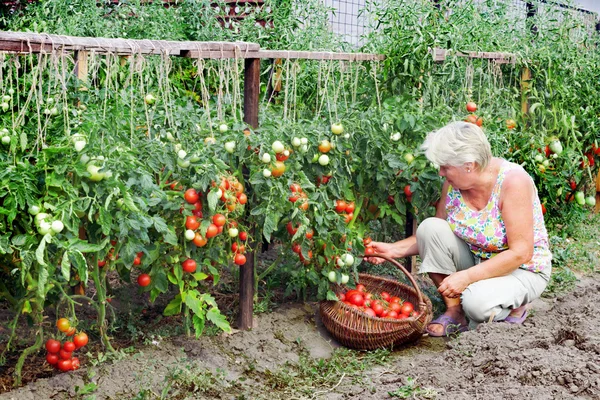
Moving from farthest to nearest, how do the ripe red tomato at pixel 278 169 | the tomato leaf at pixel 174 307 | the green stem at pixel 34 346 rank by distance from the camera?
1. the tomato leaf at pixel 174 307
2. the ripe red tomato at pixel 278 169
3. the green stem at pixel 34 346

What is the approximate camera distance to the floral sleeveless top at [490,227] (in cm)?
363

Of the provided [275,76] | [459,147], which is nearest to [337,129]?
[459,147]

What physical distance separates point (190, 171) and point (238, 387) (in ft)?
3.05

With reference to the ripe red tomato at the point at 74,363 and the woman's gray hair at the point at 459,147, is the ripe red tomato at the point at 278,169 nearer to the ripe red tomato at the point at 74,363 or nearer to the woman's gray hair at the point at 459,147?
the woman's gray hair at the point at 459,147

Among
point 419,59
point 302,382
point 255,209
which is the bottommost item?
point 302,382

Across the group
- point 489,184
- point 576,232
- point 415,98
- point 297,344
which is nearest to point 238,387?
point 297,344

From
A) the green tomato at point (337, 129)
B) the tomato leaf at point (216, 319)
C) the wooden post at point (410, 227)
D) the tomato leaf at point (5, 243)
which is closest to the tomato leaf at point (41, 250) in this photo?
the tomato leaf at point (5, 243)

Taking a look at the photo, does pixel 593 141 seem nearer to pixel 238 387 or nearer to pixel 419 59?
pixel 419 59

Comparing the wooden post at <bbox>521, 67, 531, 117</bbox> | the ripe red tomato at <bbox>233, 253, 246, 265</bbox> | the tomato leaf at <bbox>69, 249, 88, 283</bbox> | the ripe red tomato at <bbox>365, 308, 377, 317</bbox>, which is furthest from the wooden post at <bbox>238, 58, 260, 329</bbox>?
the wooden post at <bbox>521, 67, 531, 117</bbox>

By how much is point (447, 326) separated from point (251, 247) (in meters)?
1.04

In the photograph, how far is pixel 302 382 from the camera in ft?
10.8

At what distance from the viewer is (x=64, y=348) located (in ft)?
9.75

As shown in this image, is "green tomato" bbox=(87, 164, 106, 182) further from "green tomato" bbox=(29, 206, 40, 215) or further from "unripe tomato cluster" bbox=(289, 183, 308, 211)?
"unripe tomato cluster" bbox=(289, 183, 308, 211)

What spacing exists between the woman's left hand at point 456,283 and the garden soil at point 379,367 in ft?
0.85
